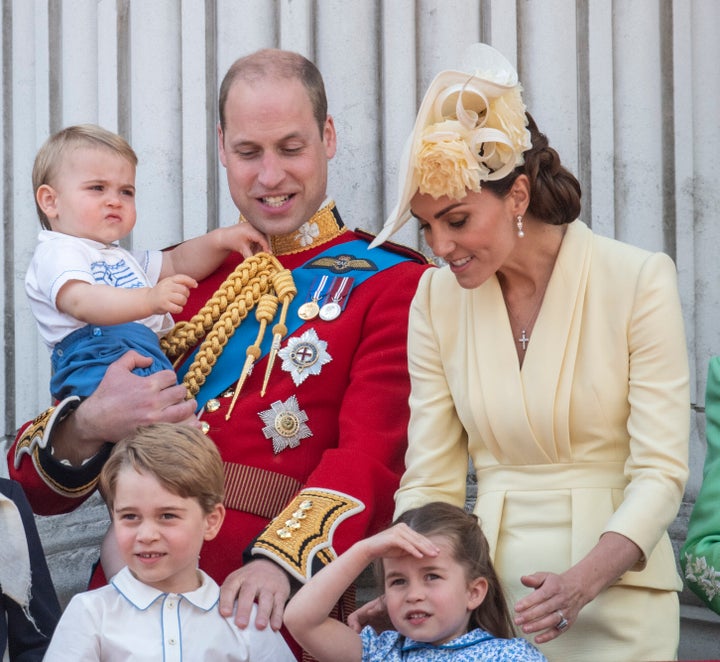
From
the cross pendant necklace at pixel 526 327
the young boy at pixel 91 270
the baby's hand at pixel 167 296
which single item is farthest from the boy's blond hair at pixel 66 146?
the cross pendant necklace at pixel 526 327

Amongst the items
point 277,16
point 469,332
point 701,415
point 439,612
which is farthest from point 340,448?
point 277,16

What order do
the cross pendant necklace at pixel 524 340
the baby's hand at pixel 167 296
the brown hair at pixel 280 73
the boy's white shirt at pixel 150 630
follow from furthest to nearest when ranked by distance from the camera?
the brown hair at pixel 280 73 < the baby's hand at pixel 167 296 < the cross pendant necklace at pixel 524 340 < the boy's white shirt at pixel 150 630

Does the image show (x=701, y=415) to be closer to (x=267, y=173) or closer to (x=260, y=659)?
(x=267, y=173)

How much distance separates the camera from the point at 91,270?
452 cm

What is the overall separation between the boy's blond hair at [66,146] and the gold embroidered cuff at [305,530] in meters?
1.07

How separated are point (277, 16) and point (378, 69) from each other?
350 millimetres

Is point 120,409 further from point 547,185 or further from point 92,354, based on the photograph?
point 547,185

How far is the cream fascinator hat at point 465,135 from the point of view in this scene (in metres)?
3.94

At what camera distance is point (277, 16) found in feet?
17.8

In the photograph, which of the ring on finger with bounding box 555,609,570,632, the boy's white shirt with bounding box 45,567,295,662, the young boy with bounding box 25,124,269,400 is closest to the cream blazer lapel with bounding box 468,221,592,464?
the ring on finger with bounding box 555,609,570,632

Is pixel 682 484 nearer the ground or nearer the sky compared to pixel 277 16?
nearer the ground

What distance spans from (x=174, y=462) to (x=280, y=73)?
1313 mm

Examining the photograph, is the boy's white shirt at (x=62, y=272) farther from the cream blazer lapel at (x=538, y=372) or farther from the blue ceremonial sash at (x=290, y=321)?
the cream blazer lapel at (x=538, y=372)

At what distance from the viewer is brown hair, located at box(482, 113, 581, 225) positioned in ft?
13.3
